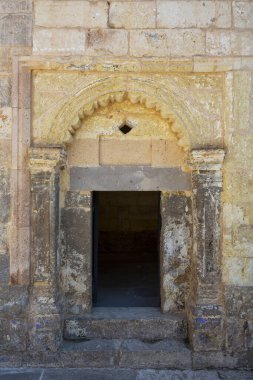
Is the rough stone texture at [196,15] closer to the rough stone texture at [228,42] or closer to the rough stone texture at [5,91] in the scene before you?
the rough stone texture at [228,42]

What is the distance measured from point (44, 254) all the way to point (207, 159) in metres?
2.11

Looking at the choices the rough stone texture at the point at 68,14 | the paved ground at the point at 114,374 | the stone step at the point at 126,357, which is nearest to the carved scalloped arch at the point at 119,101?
the rough stone texture at the point at 68,14

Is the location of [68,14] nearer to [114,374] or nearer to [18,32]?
[18,32]

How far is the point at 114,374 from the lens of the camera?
13.9 feet

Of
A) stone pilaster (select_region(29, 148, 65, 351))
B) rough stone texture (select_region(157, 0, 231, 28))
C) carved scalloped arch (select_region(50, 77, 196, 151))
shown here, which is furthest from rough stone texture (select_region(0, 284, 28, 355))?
rough stone texture (select_region(157, 0, 231, 28))

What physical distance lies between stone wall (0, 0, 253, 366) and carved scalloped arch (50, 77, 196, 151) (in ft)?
0.08

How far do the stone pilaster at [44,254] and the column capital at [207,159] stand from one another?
1.51m

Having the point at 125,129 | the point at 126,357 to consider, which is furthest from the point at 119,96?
the point at 126,357

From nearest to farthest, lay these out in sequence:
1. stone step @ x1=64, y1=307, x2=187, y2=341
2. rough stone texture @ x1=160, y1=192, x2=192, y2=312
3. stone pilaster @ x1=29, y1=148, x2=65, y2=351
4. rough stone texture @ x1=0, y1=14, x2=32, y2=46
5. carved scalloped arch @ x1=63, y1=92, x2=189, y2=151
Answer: stone pilaster @ x1=29, y1=148, x2=65, y2=351 → rough stone texture @ x1=0, y1=14, x2=32, y2=46 → carved scalloped arch @ x1=63, y1=92, x2=189, y2=151 → stone step @ x1=64, y1=307, x2=187, y2=341 → rough stone texture @ x1=160, y1=192, x2=192, y2=312

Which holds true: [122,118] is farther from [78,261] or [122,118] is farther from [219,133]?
[78,261]

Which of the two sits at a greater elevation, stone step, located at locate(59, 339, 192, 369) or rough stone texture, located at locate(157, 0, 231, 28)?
rough stone texture, located at locate(157, 0, 231, 28)

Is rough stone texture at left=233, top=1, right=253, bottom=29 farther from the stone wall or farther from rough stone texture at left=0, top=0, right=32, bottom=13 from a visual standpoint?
rough stone texture at left=0, top=0, right=32, bottom=13

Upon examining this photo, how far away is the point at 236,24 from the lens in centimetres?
444

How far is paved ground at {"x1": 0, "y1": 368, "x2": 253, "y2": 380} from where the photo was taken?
4137 mm
